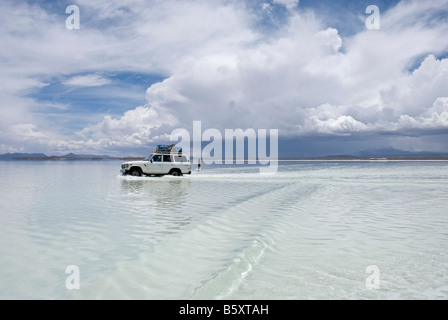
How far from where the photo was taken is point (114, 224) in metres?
9.12

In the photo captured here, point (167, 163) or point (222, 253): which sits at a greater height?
point (167, 163)

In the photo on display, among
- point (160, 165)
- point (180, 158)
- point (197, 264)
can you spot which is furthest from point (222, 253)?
point (180, 158)

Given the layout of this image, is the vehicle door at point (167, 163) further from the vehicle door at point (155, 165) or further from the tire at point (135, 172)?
the tire at point (135, 172)

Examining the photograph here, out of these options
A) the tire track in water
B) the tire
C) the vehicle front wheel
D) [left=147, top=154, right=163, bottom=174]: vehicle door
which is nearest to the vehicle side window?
the vehicle front wheel

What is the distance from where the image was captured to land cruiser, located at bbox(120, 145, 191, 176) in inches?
1170

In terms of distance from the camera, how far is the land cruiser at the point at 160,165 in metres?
29.7

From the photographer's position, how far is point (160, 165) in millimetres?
30281

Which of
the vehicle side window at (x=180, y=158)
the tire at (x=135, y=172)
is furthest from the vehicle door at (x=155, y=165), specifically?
the vehicle side window at (x=180, y=158)

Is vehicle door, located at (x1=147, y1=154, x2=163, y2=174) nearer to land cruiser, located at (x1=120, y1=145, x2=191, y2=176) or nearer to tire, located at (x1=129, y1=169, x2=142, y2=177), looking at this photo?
land cruiser, located at (x1=120, y1=145, x2=191, y2=176)

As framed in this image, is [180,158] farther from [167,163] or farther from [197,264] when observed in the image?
[197,264]

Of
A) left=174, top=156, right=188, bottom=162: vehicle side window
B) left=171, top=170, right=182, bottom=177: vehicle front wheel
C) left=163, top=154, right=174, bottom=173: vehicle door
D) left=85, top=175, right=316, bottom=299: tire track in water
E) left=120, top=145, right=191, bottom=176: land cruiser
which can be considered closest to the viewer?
Answer: left=85, top=175, right=316, bottom=299: tire track in water

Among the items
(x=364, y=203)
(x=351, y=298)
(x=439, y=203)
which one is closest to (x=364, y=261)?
(x=351, y=298)

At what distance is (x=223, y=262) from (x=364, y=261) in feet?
8.61

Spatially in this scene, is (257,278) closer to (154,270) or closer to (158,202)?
(154,270)
